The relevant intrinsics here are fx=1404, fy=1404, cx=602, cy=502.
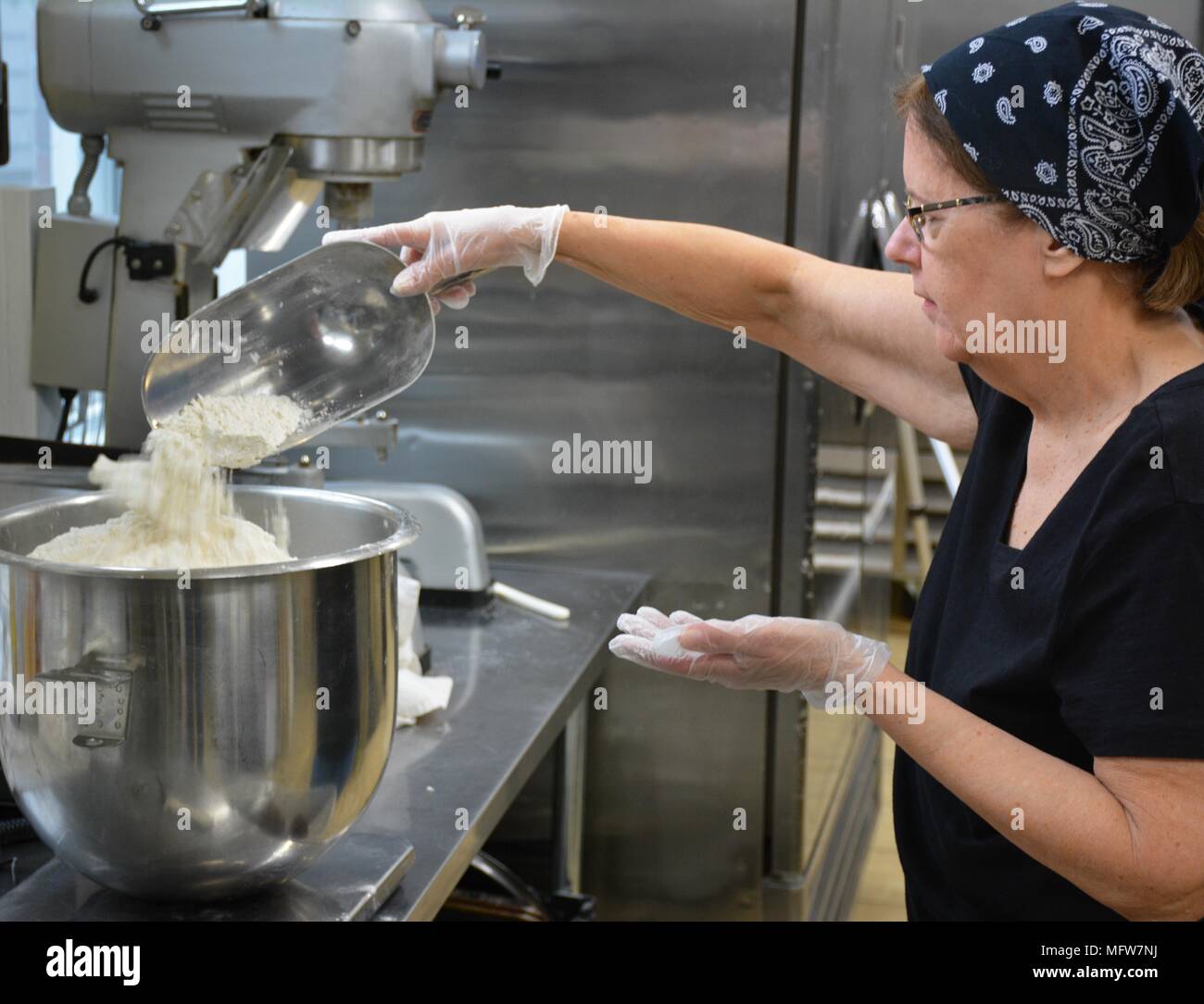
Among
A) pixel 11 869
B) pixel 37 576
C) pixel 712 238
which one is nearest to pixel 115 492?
pixel 37 576

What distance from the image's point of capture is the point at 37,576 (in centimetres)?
101

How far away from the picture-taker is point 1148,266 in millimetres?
1060

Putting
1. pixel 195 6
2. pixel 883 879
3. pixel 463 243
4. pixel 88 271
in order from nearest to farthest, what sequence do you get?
pixel 463 243 → pixel 195 6 → pixel 88 271 → pixel 883 879

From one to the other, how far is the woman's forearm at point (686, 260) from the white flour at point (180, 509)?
39cm

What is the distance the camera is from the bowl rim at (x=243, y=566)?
3.23 feet

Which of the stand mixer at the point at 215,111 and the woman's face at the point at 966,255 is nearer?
the woman's face at the point at 966,255

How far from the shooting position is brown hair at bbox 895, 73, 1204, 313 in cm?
105

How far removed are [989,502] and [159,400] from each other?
74 centimetres

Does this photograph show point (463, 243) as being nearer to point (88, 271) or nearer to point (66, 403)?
point (88, 271)

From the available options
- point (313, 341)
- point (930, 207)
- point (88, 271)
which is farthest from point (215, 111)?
point (930, 207)

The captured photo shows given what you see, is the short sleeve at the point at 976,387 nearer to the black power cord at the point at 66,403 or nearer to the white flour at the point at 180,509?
the white flour at the point at 180,509

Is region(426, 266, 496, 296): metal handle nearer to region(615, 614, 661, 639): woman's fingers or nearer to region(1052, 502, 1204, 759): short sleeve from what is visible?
region(615, 614, 661, 639): woman's fingers

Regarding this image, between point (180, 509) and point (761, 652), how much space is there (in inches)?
19.4

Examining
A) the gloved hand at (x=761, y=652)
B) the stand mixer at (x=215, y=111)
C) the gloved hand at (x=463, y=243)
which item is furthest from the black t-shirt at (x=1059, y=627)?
the stand mixer at (x=215, y=111)
